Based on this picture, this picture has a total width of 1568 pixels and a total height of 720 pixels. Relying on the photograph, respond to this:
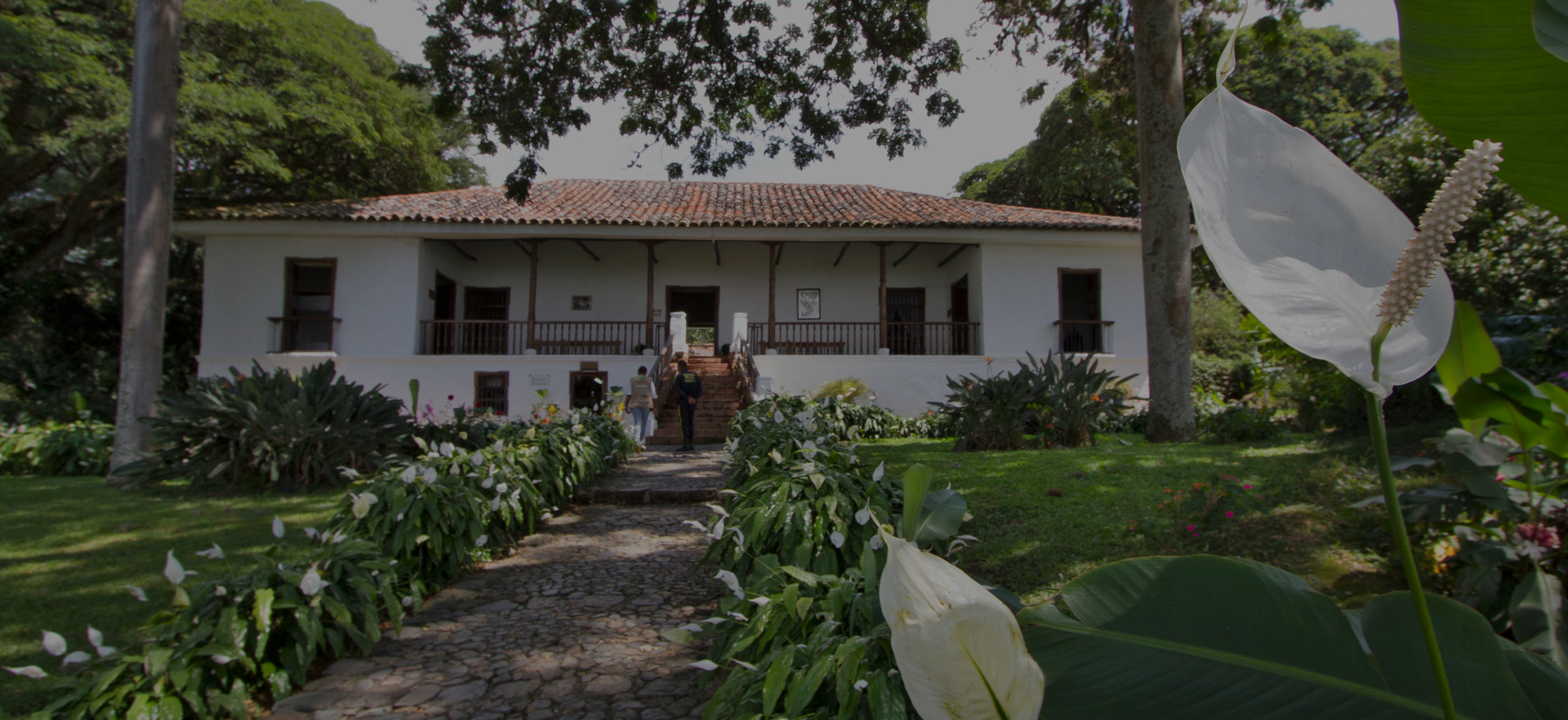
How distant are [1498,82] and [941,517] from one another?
0.95 meters

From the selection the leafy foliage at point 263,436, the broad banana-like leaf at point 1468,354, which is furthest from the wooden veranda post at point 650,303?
the broad banana-like leaf at point 1468,354

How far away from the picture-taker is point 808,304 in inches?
664

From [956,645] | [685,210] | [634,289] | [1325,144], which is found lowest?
[956,645]

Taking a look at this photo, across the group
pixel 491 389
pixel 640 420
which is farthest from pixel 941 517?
pixel 491 389

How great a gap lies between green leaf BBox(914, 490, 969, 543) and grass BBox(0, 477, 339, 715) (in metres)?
3.10

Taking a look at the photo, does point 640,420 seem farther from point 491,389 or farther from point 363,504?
point 363,504

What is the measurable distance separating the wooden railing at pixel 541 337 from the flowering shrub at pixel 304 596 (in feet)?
35.0

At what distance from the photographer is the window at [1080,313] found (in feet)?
49.6

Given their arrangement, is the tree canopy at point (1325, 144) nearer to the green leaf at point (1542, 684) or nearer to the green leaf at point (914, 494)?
the green leaf at point (1542, 684)

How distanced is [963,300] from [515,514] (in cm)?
1372

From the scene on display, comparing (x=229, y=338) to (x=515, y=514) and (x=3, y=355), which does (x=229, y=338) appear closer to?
(x=3, y=355)

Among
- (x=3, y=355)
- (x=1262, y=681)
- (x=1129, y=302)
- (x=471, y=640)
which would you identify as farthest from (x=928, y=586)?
(x=3, y=355)

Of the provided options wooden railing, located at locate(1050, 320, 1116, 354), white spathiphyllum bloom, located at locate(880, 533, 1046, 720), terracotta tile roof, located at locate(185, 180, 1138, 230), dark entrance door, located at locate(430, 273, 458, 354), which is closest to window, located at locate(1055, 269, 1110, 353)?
wooden railing, located at locate(1050, 320, 1116, 354)

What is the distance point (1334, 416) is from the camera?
5.21m
